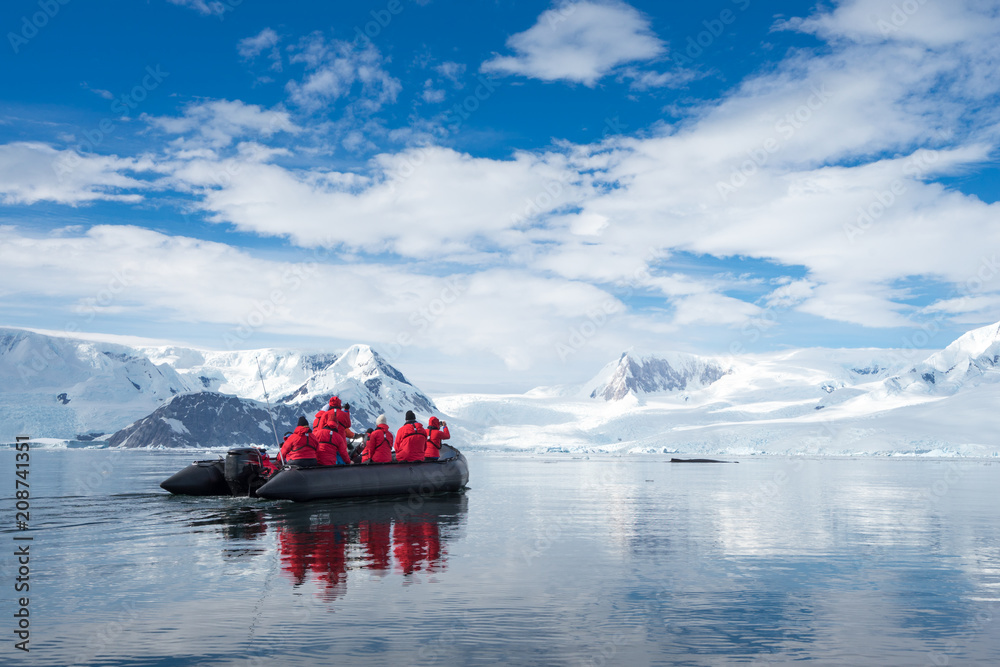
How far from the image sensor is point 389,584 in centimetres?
864

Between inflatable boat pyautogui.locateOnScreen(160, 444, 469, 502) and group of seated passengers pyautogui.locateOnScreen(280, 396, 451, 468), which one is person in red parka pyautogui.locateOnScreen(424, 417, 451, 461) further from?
inflatable boat pyautogui.locateOnScreen(160, 444, 469, 502)

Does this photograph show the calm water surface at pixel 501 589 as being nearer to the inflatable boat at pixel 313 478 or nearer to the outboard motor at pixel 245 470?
the inflatable boat at pixel 313 478

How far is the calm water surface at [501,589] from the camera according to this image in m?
6.20

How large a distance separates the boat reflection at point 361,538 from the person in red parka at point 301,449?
3.66 ft

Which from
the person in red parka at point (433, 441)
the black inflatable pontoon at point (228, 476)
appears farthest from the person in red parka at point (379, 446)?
the black inflatable pontoon at point (228, 476)

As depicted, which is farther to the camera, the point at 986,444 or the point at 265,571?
the point at 986,444

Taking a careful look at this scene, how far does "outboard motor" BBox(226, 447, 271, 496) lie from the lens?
21375mm

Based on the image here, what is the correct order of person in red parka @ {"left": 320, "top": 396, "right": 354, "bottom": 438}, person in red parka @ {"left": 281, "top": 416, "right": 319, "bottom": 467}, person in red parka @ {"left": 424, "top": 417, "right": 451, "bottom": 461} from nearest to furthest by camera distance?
1. person in red parka @ {"left": 281, "top": 416, "right": 319, "bottom": 467}
2. person in red parka @ {"left": 320, "top": 396, "right": 354, "bottom": 438}
3. person in red parka @ {"left": 424, "top": 417, "right": 451, "bottom": 461}

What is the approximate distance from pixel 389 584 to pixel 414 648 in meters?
2.56

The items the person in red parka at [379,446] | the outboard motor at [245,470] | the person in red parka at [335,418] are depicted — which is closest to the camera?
the person in red parka at [335,418]

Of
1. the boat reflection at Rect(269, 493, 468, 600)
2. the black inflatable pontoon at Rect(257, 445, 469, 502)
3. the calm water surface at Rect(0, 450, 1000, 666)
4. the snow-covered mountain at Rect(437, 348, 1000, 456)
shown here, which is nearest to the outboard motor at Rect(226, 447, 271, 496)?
the boat reflection at Rect(269, 493, 468, 600)

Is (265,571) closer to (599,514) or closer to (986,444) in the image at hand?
(599,514)

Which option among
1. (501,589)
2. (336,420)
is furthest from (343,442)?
(501,589)

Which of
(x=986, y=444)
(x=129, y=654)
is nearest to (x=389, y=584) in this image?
(x=129, y=654)
